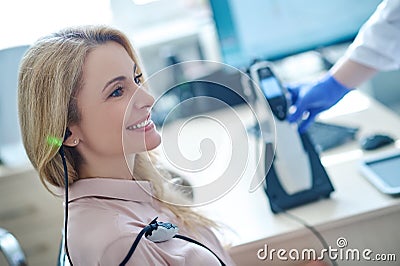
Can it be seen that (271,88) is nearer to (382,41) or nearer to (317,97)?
(317,97)

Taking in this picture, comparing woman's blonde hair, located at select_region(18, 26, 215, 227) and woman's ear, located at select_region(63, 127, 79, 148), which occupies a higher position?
woman's blonde hair, located at select_region(18, 26, 215, 227)

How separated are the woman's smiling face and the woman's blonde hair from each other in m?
0.01

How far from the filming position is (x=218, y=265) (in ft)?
2.77

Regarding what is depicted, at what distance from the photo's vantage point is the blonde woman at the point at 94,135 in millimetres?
783

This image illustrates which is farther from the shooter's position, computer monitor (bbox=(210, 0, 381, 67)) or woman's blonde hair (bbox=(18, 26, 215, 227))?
computer monitor (bbox=(210, 0, 381, 67))

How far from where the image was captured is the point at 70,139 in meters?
0.84

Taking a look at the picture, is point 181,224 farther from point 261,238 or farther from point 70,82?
point 70,82

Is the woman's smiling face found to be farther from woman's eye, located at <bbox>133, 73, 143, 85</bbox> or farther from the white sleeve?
the white sleeve

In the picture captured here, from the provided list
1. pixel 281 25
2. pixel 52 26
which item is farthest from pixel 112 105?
pixel 281 25

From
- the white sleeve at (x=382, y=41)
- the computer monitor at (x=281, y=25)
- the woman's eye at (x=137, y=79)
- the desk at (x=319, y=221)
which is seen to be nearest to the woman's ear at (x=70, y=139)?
the woman's eye at (x=137, y=79)

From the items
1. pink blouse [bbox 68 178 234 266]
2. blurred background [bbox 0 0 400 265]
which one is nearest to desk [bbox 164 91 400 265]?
pink blouse [bbox 68 178 234 266]

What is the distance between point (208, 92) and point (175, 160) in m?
0.35

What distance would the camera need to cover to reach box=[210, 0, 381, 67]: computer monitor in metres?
1.52

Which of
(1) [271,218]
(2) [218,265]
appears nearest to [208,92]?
(1) [271,218]
